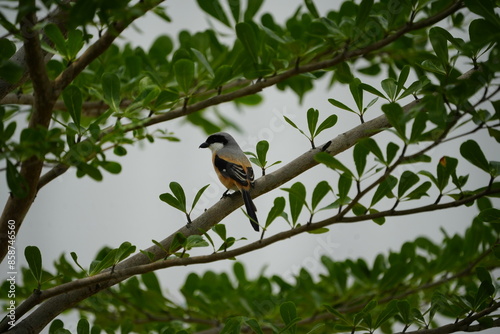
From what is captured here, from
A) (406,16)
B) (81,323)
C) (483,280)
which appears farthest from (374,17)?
(81,323)

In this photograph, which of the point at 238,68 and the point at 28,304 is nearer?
the point at 28,304

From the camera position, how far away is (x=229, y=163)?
3471 millimetres

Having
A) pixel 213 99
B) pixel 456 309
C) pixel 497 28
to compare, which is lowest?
pixel 456 309

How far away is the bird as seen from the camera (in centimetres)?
310

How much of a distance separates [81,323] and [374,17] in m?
1.53

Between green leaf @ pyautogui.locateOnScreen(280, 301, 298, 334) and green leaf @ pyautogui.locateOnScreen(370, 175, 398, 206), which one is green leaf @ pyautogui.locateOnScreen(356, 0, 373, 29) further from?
green leaf @ pyautogui.locateOnScreen(280, 301, 298, 334)


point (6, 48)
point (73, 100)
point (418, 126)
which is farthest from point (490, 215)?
point (6, 48)

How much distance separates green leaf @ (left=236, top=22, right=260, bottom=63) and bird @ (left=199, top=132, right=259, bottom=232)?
840 millimetres

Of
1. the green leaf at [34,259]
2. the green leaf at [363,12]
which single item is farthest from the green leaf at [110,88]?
the green leaf at [363,12]

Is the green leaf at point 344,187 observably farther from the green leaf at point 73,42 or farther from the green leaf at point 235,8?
the green leaf at point 73,42

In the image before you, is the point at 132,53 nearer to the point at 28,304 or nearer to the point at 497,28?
the point at 28,304

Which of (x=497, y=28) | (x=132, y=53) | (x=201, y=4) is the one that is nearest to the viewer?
(x=497, y=28)

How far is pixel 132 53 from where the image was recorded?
3162 millimetres

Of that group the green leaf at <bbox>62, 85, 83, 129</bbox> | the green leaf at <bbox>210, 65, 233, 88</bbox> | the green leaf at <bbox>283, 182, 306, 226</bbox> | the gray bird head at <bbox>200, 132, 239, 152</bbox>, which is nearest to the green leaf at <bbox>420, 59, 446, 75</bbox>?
the green leaf at <bbox>283, 182, 306, 226</bbox>
